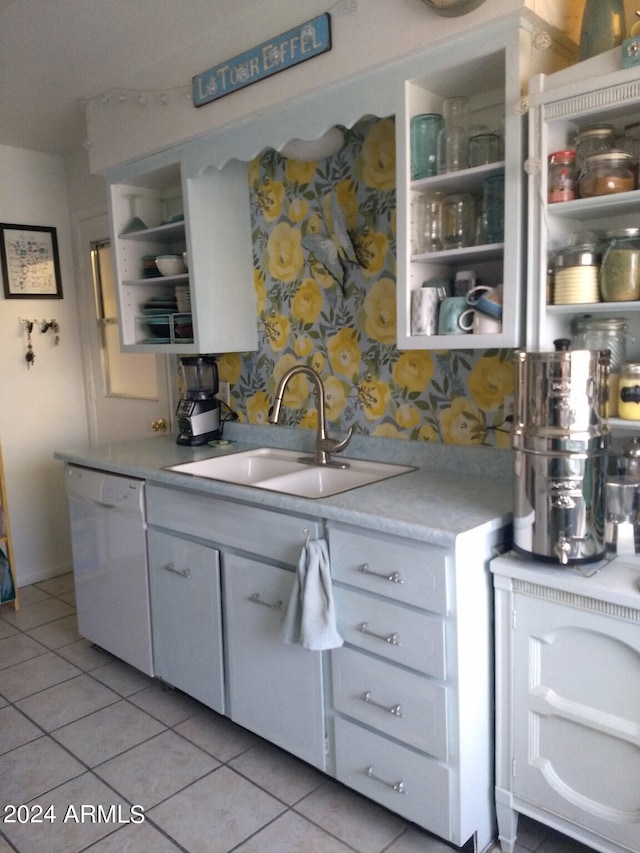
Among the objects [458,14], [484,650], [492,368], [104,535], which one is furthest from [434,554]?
[104,535]

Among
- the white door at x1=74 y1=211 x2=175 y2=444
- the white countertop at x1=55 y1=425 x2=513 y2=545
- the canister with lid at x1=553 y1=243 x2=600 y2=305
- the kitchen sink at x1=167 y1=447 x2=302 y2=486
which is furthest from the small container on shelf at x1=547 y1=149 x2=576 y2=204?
the white door at x1=74 y1=211 x2=175 y2=444

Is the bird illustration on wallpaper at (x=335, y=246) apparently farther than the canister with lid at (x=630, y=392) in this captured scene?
Yes

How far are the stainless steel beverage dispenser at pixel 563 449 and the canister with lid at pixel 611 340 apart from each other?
0.14m

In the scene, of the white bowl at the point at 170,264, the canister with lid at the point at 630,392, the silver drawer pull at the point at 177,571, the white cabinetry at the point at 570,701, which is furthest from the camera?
the white bowl at the point at 170,264

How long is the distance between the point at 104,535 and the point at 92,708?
64cm

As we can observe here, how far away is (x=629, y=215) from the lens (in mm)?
1722

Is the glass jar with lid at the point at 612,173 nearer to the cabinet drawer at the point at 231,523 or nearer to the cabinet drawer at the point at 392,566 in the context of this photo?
the cabinet drawer at the point at 392,566

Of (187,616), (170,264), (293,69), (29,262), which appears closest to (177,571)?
(187,616)

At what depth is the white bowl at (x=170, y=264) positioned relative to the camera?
2.83 m

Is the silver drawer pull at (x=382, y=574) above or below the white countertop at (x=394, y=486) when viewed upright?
below

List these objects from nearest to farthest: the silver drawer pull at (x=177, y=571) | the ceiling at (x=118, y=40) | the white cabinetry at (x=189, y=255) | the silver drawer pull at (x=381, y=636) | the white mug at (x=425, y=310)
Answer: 1. the silver drawer pull at (x=381, y=636)
2. the white mug at (x=425, y=310)
3. the ceiling at (x=118, y=40)
4. the silver drawer pull at (x=177, y=571)
5. the white cabinetry at (x=189, y=255)

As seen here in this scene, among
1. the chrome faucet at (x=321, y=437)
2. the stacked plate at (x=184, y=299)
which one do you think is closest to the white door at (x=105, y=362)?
the stacked plate at (x=184, y=299)

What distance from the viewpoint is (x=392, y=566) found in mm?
1704

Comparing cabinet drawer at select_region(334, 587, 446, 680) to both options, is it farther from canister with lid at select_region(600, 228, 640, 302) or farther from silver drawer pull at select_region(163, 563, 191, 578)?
canister with lid at select_region(600, 228, 640, 302)
